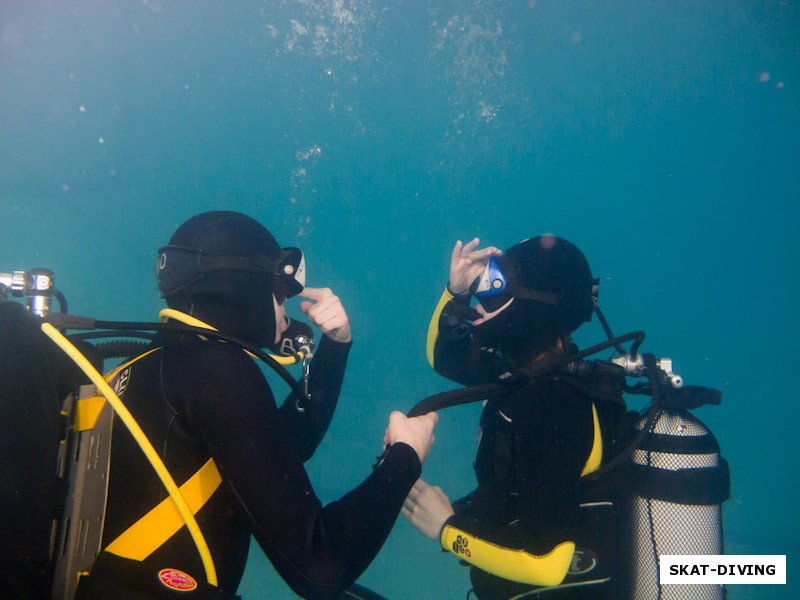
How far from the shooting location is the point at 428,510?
8.28ft

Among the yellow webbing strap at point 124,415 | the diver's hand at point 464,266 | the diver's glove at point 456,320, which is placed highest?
the diver's hand at point 464,266

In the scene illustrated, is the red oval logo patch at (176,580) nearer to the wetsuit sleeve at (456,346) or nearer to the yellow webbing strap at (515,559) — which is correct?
the yellow webbing strap at (515,559)

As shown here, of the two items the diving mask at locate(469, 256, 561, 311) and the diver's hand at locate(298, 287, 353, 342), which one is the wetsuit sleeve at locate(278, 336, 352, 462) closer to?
the diver's hand at locate(298, 287, 353, 342)

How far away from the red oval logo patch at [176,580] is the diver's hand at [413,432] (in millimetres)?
790

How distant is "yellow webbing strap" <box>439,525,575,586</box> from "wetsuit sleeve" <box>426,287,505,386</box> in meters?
1.00

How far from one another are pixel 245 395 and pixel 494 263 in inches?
66.9

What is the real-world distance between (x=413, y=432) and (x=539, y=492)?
2.14ft

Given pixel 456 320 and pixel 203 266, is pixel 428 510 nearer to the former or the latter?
pixel 456 320

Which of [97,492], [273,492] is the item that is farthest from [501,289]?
[97,492]

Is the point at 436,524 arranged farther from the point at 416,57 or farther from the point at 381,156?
the point at 381,156

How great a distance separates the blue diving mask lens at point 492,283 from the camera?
2588mm

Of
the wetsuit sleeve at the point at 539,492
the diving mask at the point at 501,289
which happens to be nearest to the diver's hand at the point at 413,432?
the wetsuit sleeve at the point at 539,492

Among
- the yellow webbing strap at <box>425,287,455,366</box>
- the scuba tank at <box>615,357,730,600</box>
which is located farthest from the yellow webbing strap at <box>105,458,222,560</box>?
the yellow webbing strap at <box>425,287,455,366</box>

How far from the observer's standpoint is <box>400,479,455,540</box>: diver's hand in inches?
97.3
